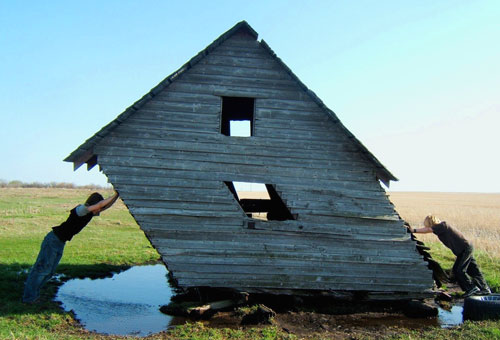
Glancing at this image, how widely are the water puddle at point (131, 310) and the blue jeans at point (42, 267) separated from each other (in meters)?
0.83

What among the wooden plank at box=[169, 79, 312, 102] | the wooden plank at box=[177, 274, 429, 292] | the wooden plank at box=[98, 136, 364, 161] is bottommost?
the wooden plank at box=[177, 274, 429, 292]

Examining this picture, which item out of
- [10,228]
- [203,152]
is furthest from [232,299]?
[10,228]

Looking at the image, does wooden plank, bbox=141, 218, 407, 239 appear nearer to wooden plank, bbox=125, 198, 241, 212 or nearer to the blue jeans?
wooden plank, bbox=125, 198, 241, 212

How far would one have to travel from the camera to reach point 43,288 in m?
12.0

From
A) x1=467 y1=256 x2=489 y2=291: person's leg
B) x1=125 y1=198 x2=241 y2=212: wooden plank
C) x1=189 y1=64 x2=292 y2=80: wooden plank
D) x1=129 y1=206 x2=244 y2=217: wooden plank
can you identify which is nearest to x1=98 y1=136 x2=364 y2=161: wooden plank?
x1=125 y1=198 x2=241 y2=212: wooden plank

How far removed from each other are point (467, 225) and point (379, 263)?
25.0m

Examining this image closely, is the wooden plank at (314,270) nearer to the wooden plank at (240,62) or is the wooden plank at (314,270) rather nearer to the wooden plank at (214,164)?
the wooden plank at (214,164)

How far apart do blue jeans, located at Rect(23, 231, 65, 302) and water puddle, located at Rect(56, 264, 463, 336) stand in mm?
830

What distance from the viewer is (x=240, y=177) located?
1062 cm

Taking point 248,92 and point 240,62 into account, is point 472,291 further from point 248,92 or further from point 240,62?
point 240,62

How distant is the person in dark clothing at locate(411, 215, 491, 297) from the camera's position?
467 inches

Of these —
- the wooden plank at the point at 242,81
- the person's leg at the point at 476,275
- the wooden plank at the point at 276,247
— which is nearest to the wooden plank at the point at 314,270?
the wooden plank at the point at 276,247

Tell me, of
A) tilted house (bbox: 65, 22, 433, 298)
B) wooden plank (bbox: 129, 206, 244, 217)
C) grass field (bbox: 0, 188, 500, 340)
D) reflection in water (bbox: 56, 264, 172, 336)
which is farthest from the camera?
tilted house (bbox: 65, 22, 433, 298)

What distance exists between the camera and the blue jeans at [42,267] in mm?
10438
